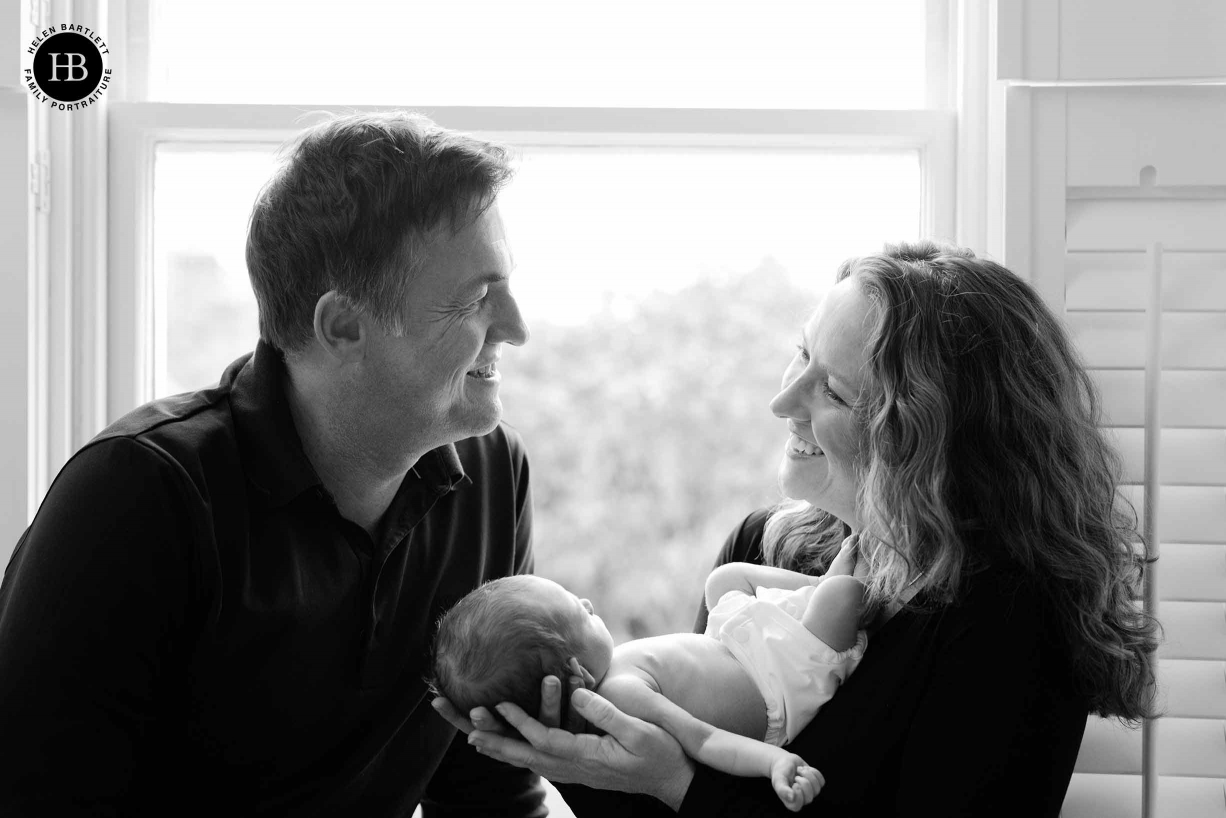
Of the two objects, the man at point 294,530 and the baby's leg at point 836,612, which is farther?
the baby's leg at point 836,612

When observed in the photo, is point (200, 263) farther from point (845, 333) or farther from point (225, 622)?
point (845, 333)

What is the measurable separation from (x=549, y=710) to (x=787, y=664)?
330mm

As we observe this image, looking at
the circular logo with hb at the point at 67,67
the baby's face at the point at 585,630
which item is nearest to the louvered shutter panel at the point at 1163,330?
the baby's face at the point at 585,630

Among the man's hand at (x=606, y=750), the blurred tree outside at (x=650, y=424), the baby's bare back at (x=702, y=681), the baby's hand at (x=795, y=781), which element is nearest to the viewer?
the baby's hand at (x=795, y=781)

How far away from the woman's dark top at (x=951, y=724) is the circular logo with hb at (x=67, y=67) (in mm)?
1574

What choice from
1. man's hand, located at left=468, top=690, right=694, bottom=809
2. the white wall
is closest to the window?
the white wall

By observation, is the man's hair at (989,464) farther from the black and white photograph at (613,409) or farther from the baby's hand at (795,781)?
the baby's hand at (795,781)

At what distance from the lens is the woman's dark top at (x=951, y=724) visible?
1323 millimetres

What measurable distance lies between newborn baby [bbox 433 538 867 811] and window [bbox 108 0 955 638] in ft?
1.79

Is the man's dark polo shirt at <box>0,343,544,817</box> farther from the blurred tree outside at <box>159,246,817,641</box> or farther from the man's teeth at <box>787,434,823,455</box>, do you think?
the man's teeth at <box>787,434,823,455</box>

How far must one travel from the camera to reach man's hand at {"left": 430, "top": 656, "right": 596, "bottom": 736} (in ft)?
4.56

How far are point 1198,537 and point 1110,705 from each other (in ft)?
1.60

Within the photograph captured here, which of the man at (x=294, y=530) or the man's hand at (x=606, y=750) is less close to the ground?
the man at (x=294, y=530)

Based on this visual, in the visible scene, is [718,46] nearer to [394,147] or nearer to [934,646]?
[394,147]
